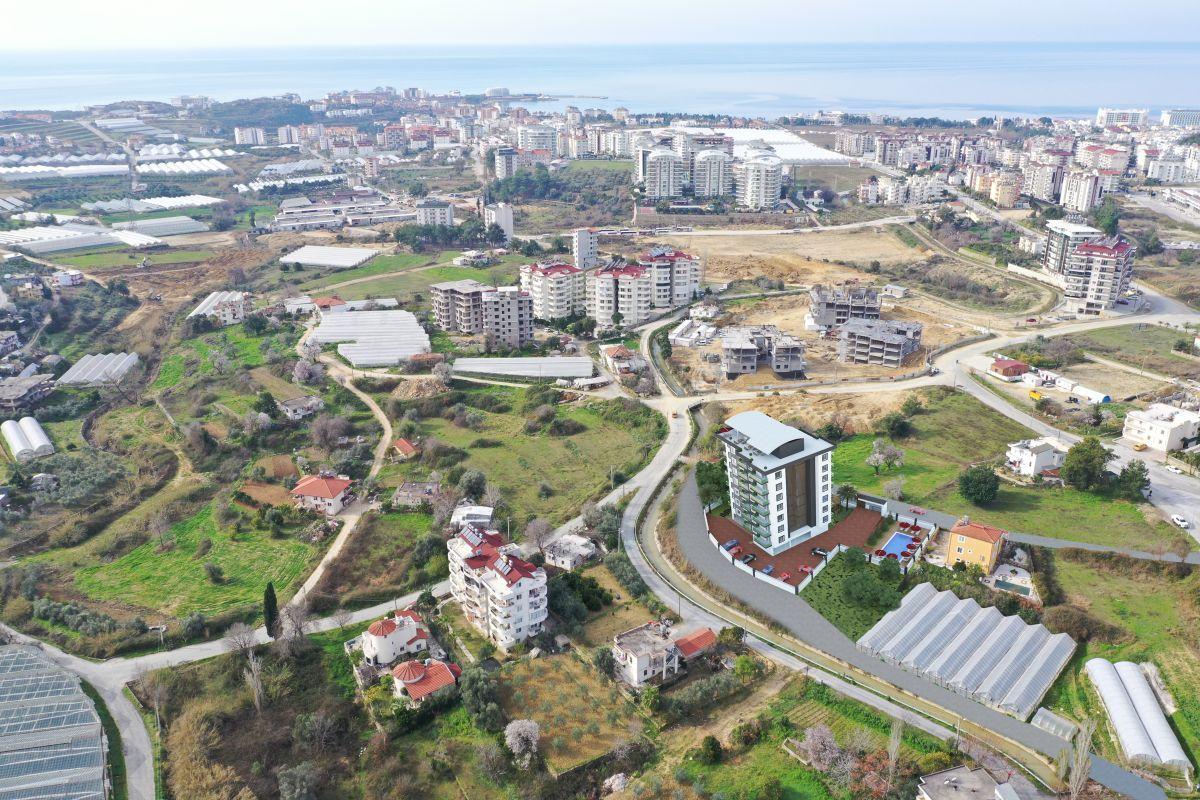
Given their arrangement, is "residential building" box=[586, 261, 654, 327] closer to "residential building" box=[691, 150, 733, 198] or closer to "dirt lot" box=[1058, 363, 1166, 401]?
"dirt lot" box=[1058, 363, 1166, 401]

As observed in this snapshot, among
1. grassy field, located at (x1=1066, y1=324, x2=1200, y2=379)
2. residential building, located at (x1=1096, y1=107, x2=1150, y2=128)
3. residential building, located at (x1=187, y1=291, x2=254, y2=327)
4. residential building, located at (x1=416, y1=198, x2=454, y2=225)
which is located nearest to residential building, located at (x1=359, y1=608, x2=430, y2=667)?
residential building, located at (x1=187, y1=291, x2=254, y2=327)

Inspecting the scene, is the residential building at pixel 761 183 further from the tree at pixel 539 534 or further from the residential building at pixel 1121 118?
the residential building at pixel 1121 118

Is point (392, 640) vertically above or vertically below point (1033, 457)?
below

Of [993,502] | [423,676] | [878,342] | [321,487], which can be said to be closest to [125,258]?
[321,487]

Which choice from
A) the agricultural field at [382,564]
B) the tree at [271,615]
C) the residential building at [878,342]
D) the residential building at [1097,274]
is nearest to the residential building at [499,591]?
the agricultural field at [382,564]

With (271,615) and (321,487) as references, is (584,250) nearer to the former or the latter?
(321,487)

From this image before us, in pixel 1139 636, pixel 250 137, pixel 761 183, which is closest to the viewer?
pixel 1139 636

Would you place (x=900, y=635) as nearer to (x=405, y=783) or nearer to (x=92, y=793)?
(x=405, y=783)
